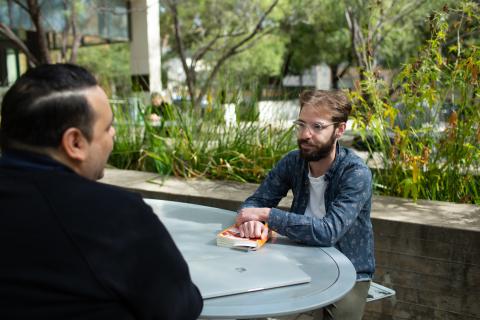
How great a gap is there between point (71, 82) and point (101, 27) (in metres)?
17.3

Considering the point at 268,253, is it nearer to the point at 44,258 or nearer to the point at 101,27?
the point at 44,258

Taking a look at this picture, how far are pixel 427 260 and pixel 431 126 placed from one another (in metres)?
1.22

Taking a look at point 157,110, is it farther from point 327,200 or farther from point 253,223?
point 253,223

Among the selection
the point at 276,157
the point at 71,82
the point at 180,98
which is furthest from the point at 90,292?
the point at 180,98

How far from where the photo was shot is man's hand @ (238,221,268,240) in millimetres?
2178

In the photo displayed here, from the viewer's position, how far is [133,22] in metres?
17.9

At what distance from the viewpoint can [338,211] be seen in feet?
7.34

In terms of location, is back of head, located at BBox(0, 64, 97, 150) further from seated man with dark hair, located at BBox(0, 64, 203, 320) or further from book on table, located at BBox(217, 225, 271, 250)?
book on table, located at BBox(217, 225, 271, 250)

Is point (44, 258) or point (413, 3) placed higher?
point (413, 3)

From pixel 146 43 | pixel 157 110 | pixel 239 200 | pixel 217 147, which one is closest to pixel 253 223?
pixel 239 200

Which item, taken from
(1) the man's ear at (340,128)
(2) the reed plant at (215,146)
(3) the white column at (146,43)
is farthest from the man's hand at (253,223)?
(3) the white column at (146,43)

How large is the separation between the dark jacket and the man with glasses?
114 centimetres

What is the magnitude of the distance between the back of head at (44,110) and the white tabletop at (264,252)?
0.72m

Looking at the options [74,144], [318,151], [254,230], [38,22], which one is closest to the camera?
[74,144]
